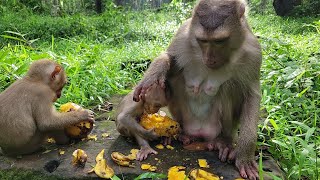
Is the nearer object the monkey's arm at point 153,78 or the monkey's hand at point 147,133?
the monkey's arm at point 153,78

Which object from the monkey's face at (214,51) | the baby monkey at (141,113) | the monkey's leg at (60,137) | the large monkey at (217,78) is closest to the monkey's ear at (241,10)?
the large monkey at (217,78)

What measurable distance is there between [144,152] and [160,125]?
1.16ft

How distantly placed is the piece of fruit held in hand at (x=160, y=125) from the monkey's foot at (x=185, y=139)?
3.0 inches

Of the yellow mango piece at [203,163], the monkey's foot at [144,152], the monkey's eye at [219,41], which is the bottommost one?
the monkey's foot at [144,152]

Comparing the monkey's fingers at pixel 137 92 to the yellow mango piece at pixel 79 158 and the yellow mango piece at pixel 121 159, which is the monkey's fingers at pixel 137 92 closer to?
the yellow mango piece at pixel 121 159

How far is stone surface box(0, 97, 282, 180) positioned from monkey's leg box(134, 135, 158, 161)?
45 mm

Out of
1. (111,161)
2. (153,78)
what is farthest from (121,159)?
(153,78)

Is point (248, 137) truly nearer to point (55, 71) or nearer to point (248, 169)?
point (248, 169)

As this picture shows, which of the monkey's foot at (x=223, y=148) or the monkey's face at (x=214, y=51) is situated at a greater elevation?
the monkey's face at (x=214, y=51)

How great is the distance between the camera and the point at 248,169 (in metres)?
3.28

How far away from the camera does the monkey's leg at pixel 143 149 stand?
342 cm

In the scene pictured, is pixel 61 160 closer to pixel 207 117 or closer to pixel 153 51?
pixel 207 117

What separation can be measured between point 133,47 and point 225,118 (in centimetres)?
481

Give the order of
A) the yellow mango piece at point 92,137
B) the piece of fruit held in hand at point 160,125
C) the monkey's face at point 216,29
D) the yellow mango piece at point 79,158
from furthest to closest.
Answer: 1. the yellow mango piece at point 92,137
2. the piece of fruit held in hand at point 160,125
3. the yellow mango piece at point 79,158
4. the monkey's face at point 216,29
